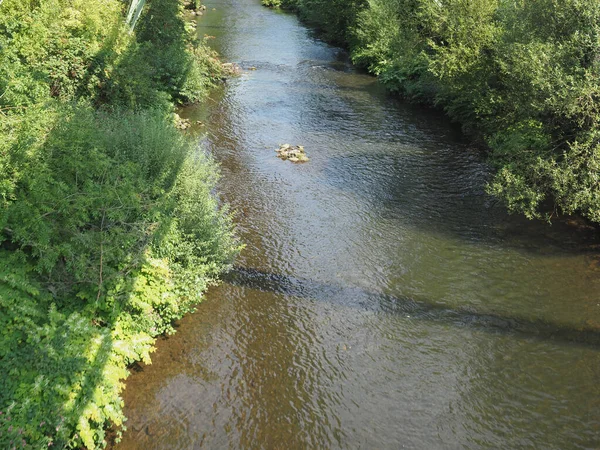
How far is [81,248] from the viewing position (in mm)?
7406

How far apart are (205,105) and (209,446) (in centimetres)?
1627

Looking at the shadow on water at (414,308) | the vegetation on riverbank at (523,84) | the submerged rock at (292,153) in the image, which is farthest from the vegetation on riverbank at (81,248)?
the vegetation on riverbank at (523,84)

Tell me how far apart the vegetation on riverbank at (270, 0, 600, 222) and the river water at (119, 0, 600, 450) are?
128cm

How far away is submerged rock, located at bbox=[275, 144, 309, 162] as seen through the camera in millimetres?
15925

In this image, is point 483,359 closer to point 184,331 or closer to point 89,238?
point 184,331

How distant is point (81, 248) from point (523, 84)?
37.3ft

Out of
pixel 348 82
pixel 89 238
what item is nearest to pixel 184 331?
pixel 89 238

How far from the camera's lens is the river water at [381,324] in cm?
711

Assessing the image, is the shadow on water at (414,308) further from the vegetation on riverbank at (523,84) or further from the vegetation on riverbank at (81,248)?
the vegetation on riverbank at (523,84)

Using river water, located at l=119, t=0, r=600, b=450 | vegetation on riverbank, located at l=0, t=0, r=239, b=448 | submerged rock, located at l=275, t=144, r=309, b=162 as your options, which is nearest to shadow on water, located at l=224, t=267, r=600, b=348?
river water, located at l=119, t=0, r=600, b=450

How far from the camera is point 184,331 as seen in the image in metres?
8.60

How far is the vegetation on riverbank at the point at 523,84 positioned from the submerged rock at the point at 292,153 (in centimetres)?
573

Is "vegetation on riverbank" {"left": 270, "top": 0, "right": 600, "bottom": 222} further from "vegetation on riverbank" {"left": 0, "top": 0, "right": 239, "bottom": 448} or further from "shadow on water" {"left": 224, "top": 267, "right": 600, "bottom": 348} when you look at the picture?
"vegetation on riverbank" {"left": 0, "top": 0, "right": 239, "bottom": 448}

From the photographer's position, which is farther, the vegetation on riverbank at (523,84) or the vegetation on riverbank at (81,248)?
the vegetation on riverbank at (523,84)
